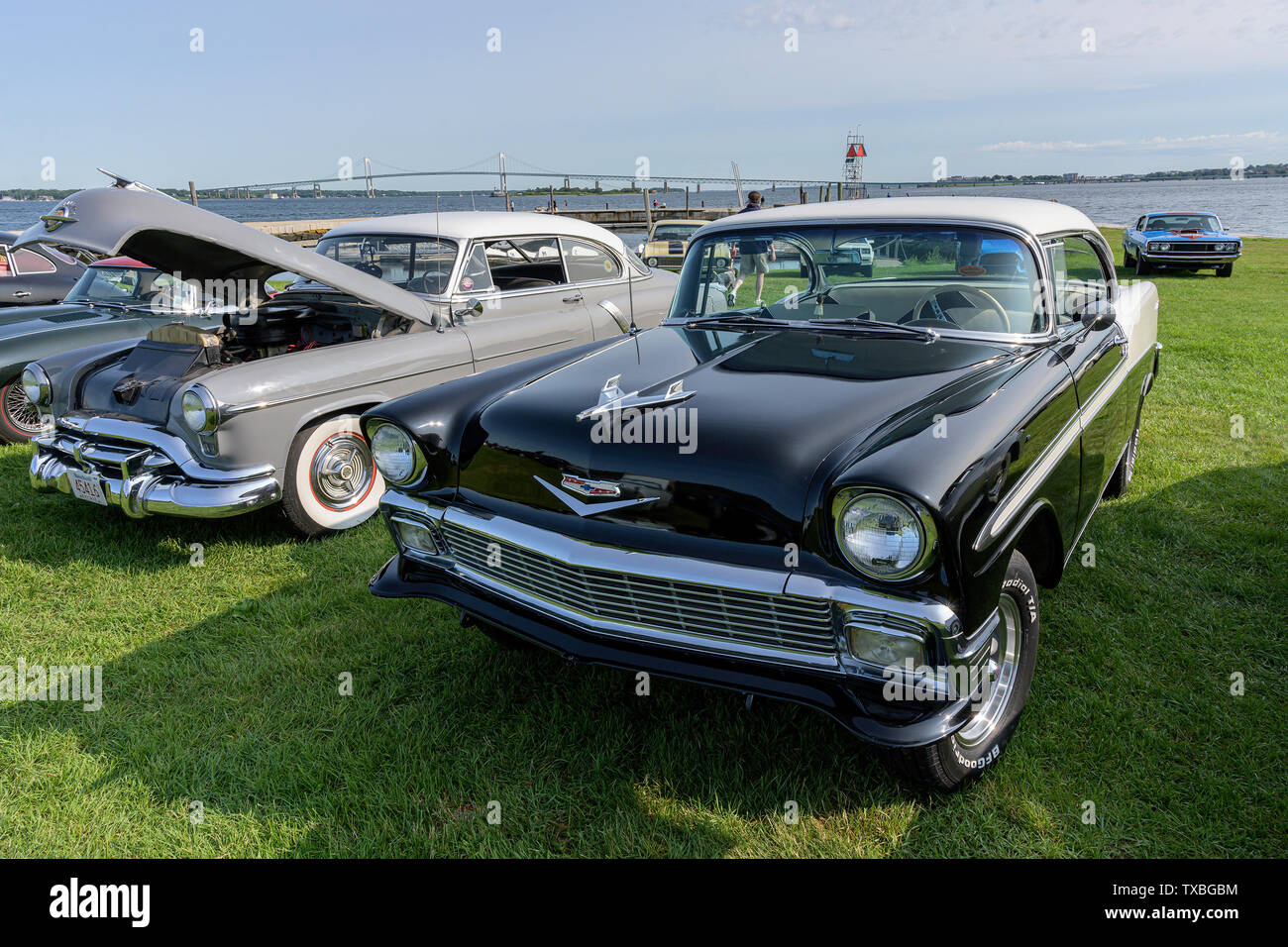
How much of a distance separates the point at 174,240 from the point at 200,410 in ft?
3.76

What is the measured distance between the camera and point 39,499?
210 inches

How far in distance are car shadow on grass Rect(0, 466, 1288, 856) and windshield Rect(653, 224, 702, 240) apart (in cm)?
1760

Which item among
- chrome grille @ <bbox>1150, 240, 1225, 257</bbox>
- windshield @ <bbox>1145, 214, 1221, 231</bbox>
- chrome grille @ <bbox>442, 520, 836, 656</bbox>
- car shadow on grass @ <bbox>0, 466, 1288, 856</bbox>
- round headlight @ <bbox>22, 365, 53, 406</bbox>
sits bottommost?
car shadow on grass @ <bbox>0, 466, 1288, 856</bbox>

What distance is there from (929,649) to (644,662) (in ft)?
2.59

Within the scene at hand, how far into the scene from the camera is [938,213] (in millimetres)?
3316

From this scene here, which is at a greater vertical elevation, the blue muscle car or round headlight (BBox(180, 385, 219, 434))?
the blue muscle car

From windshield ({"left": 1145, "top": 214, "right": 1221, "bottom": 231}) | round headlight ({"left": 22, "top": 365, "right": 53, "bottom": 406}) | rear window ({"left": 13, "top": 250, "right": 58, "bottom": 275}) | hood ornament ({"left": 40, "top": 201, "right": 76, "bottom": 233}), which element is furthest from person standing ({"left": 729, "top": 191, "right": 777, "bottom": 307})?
windshield ({"left": 1145, "top": 214, "right": 1221, "bottom": 231})

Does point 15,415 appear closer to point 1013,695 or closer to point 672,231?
point 1013,695

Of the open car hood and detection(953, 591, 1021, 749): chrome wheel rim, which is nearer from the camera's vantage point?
detection(953, 591, 1021, 749): chrome wheel rim

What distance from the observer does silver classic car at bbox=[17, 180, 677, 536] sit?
4203 mm

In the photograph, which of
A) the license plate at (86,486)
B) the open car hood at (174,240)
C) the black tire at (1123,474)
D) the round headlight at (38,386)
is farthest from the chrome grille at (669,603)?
the round headlight at (38,386)
